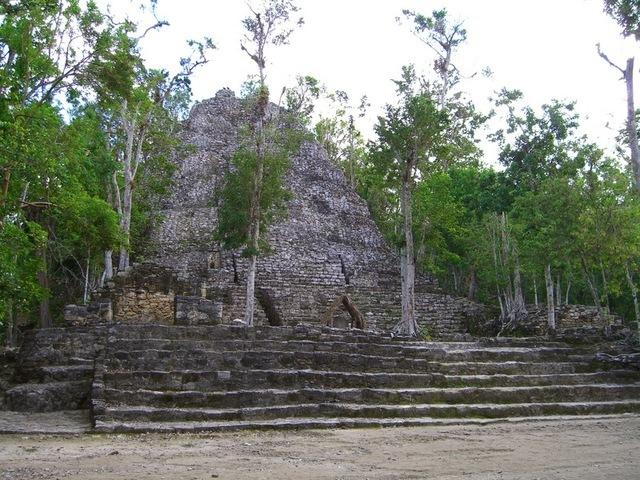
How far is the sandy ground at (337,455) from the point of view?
17.0 feet

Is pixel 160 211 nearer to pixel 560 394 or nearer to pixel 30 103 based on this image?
pixel 30 103

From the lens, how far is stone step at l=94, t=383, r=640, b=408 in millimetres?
7742

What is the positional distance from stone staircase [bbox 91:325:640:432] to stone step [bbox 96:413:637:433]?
13 millimetres

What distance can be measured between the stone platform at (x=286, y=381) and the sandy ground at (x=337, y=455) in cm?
54

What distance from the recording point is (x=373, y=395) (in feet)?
27.6

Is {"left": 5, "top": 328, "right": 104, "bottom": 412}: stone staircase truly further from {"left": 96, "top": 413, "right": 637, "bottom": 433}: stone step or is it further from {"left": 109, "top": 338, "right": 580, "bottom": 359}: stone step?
{"left": 96, "top": 413, "right": 637, "bottom": 433}: stone step

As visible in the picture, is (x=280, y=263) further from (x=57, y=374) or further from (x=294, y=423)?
(x=294, y=423)

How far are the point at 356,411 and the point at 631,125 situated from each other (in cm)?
840

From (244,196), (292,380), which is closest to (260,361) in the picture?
(292,380)

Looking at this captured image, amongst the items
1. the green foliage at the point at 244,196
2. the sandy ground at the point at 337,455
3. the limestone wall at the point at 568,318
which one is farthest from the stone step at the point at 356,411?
the green foliage at the point at 244,196

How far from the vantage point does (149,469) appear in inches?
203

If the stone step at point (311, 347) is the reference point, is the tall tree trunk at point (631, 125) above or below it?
above

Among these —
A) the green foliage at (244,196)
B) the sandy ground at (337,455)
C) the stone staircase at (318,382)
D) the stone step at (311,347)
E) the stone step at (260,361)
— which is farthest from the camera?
the green foliage at (244,196)

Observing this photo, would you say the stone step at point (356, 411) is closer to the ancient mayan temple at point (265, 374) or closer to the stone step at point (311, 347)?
the ancient mayan temple at point (265, 374)
